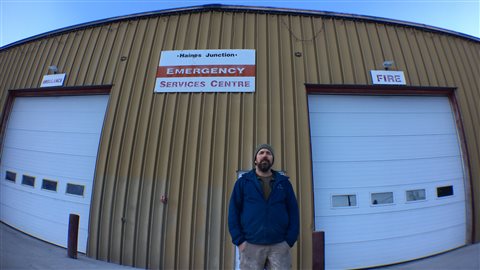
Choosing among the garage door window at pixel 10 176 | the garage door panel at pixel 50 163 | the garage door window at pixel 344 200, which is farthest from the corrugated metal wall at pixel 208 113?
the garage door window at pixel 10 176

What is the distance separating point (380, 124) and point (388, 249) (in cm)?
→ 267

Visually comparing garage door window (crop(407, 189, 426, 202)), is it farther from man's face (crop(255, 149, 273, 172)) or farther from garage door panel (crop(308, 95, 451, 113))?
man's face (crop(255, 149, 273, 172))

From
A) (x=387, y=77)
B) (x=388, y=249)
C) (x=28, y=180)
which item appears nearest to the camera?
(x=388, y=249)

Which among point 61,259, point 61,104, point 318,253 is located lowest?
point 61,259

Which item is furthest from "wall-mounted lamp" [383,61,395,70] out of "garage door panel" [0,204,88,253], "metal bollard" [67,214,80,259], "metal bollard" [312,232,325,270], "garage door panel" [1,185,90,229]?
"garage door panel" [0,204,88,253]

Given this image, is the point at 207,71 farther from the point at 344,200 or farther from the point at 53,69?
the point at 53,69

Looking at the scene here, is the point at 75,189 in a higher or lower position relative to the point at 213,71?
lower

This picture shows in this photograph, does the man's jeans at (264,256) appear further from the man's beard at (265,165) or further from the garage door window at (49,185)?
the garage door window at (49,185)

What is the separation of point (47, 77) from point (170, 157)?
4.37 m

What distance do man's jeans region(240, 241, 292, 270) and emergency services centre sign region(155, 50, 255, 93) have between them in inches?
122

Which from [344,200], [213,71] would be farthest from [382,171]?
[213,71]

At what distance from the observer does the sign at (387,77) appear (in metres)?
4.70

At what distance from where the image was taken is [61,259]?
4.00 m

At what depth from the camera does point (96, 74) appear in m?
5.13
